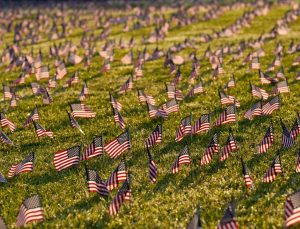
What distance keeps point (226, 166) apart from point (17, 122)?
8175 millimetres

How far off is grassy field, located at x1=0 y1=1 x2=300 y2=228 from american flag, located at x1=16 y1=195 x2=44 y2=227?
329 mm

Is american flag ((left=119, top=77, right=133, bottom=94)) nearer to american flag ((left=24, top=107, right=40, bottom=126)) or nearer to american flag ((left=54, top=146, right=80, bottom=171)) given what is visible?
american flag ((left=24, top=107, right=40, bottom=126))

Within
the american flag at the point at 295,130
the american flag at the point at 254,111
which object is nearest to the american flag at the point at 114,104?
the american flag at the point at 254,111

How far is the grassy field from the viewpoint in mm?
10539

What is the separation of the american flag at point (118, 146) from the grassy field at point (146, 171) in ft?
1.31

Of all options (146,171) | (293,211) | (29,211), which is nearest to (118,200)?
(29,211)

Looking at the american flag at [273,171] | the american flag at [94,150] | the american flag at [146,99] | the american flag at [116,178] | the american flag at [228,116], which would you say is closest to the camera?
the american flag at [116,178]

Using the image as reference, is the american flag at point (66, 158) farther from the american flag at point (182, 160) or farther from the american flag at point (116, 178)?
the american flag at point (182, 160)

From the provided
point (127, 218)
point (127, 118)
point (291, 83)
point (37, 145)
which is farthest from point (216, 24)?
point (127, 218)

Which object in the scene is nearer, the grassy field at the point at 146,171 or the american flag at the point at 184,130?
the grassy field at the point at 146,171

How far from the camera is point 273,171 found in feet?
37.6

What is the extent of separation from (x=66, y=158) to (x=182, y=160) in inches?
117

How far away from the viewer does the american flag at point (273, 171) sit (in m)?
11.4

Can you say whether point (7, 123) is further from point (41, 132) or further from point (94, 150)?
point (94, 150)
